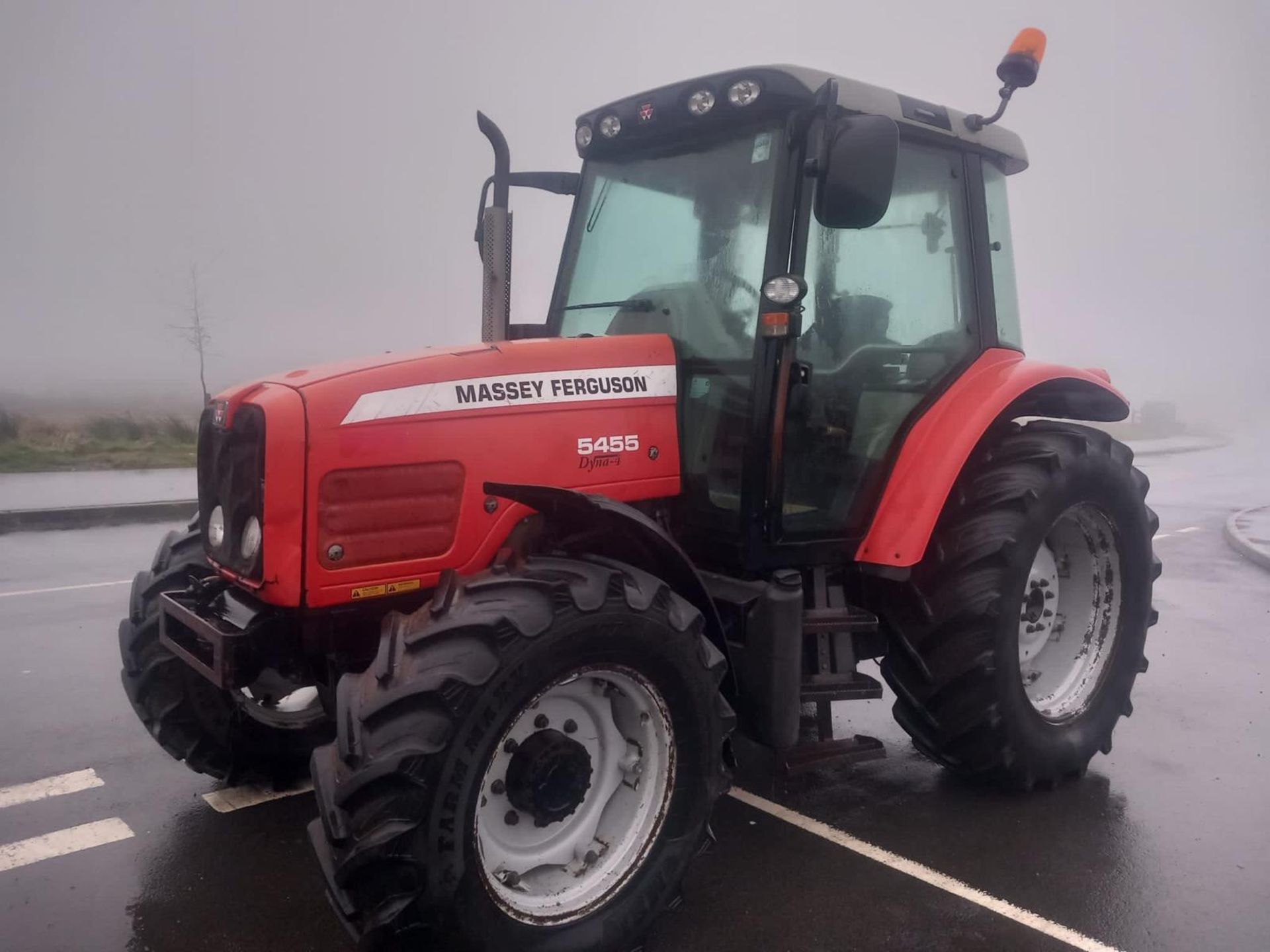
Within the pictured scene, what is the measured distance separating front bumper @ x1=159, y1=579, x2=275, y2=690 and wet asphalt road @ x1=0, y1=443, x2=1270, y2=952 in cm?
74

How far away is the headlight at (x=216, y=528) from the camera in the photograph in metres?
3.07

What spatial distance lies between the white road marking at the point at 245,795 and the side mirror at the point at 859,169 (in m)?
2.95

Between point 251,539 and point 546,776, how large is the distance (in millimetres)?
1095

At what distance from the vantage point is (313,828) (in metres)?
2.58

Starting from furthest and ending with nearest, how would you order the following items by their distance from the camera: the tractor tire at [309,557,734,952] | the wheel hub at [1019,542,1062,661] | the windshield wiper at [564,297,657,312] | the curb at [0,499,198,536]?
1. the curb at [0,499,198,536]
2. the wheel hub at [1019,542,1062,661]
3. the windshield wiper at [564,297,657,312]
4. the tractor tire at [309,557,734,952]

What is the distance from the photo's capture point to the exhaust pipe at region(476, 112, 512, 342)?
12.2 feet

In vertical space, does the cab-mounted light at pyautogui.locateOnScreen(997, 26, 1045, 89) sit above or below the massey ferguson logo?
above

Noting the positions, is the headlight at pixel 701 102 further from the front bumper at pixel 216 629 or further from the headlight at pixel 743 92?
the front bumper at pixel 216 629

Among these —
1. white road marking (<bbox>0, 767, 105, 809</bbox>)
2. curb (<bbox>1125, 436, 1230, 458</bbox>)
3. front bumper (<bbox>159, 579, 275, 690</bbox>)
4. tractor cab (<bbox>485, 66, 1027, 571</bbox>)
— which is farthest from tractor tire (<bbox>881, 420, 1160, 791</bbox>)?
curb (<bbox>1125, 436, 1230, 458</bbox>)

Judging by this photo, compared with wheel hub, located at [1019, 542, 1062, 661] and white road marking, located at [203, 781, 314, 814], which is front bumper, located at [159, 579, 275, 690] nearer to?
white road marking, located at [203, 781, 314, 814]

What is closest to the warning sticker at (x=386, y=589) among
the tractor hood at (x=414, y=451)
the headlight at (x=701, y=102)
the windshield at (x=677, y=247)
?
the tractor hood at (x=414, y=451)

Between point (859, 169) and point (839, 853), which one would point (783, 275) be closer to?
point (859, 169)

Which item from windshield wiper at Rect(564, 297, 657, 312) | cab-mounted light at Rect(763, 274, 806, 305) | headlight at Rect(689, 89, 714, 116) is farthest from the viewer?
windshield wiper at Rect(564, 297, 657, 312)

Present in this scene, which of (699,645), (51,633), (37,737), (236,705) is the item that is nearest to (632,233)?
(699,645)
